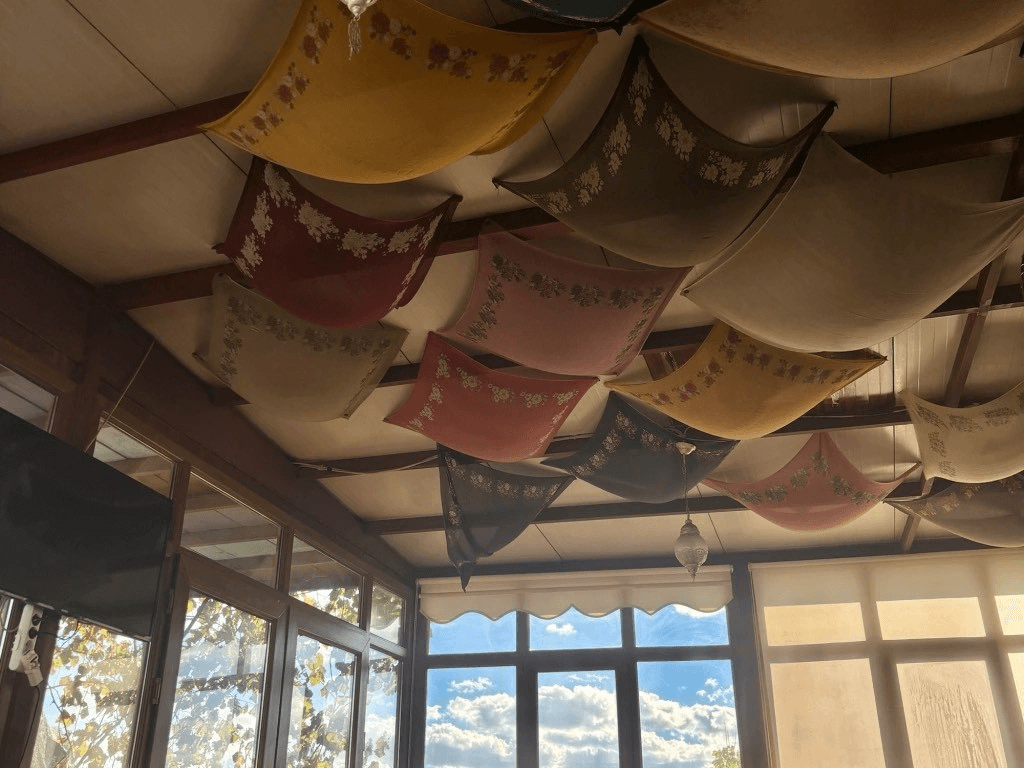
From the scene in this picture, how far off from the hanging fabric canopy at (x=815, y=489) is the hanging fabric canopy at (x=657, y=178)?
2.34 m

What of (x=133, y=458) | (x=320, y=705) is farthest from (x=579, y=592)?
(x=133, y=458)

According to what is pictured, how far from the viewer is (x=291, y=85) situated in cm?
220

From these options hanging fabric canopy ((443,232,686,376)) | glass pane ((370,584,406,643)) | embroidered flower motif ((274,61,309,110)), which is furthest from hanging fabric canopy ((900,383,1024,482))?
glass pane ((370,584,406,643))

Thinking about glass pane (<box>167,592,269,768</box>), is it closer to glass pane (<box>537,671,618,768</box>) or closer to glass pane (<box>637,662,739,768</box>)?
glass pane (<box>537,671,618,768</box>)

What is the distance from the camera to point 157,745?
381 centimetres

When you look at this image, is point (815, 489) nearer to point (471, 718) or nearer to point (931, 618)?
point (931, 618)

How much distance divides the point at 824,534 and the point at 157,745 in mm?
4718

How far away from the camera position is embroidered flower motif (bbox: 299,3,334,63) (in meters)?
2.08

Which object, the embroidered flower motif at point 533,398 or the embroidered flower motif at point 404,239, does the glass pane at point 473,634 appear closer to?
the embroidered flower motif at point 533,398

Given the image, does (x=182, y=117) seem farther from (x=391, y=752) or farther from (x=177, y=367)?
(x=391, y=752)

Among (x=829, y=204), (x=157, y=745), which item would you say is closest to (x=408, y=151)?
(x=829, y=204)

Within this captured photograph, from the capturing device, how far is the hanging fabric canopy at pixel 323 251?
2.94 meters

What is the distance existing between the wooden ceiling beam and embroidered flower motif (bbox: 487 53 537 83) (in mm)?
2607

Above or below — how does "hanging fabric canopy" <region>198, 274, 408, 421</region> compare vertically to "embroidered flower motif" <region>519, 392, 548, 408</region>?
above
